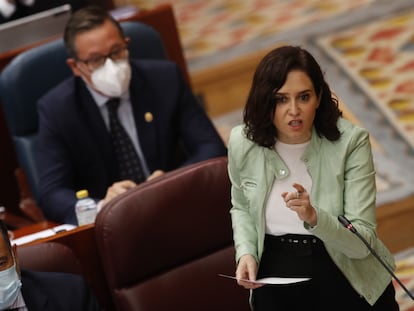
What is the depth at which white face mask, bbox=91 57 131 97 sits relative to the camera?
246 centimetres

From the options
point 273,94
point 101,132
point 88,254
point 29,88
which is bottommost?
point 88,254

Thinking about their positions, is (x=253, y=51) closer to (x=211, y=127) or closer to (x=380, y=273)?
(x=211, y=127)

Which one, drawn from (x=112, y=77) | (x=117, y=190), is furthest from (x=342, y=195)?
(x=112, y=77)

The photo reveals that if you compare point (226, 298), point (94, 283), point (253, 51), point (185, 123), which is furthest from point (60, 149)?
point (253, 51)

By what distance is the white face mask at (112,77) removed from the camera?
96.9 inches

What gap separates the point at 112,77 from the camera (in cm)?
246

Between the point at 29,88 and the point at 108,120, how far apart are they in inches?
10.5

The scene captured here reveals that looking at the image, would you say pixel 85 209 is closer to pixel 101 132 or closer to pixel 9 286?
pixel 101 132

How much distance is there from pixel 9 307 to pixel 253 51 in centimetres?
220

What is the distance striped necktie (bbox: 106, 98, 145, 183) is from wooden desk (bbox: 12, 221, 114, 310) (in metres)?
0.43

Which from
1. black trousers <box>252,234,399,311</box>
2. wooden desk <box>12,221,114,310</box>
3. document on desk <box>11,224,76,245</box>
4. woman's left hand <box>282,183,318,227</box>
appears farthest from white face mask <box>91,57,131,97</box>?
woman's left hand <box>282,183,318,227</box>

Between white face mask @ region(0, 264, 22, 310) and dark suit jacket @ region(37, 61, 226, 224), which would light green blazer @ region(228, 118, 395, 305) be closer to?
white face mask @ region(0, 264, 22, 310)

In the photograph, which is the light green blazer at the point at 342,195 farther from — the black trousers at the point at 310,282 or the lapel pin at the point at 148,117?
the lapel pin at the point at 148,117

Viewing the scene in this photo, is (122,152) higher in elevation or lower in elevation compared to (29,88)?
lower
